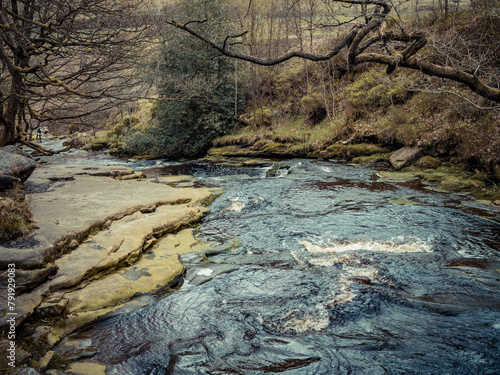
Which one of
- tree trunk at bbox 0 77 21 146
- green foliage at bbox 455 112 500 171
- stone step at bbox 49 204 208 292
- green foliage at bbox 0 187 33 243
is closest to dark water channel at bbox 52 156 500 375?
stone step at bbox 49 204 208 292

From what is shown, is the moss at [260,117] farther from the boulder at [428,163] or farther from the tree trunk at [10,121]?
the tree trunk at [10,121]

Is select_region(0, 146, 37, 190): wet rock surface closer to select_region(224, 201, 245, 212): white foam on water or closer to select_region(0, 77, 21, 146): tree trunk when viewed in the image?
select_region(0, 77, 21, 146): tree trunk

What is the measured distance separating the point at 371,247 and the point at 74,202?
6.36 meters

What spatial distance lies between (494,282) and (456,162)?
850 cm

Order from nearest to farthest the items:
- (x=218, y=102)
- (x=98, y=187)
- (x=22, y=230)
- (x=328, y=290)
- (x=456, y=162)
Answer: (x=22, y=230)
(x=328, y=290)
(x=98, y=187)
(x=456, y=162)
(x=218, y=102)

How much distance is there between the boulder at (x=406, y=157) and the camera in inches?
523

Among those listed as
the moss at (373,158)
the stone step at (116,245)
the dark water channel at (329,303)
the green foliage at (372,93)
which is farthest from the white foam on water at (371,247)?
the green foliage at (372,93)

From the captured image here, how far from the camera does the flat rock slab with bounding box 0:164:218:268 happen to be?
4395 mm

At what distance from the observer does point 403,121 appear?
14.9 metres

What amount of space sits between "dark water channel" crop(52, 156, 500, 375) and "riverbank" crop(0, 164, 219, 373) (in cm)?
34

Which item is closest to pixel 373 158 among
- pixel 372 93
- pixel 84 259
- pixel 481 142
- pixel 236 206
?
pixel 372 93

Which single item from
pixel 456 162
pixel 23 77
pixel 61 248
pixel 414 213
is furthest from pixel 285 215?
pixel 456 162

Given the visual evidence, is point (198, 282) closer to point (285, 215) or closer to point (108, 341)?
point (108, 341)

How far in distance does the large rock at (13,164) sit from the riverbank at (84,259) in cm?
65
